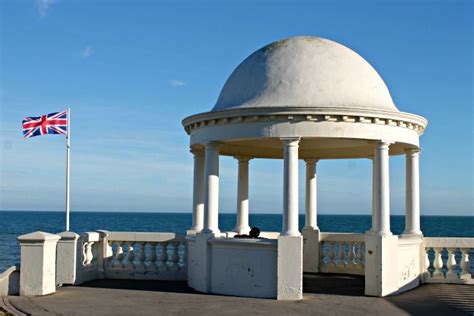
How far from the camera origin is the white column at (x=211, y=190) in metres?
17.0

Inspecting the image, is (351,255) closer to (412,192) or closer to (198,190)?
(412,192)

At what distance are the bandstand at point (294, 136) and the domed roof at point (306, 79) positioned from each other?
25mm

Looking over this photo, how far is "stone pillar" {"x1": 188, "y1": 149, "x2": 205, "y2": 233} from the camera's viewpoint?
19031 mm

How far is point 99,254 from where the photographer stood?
1928 centimetres

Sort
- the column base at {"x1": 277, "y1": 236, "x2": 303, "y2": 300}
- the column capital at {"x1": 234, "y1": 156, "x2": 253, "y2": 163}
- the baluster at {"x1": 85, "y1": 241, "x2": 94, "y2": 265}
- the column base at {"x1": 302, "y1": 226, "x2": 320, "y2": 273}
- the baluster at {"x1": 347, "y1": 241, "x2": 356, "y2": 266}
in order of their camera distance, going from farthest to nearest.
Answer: the column capital at {"x1": 234, "y1": 156, "x2": 253, "y2": 163} < the column base at {"x1": 302, "y1": 226, "x2": 320, "y2": 273} < the baluster at {"x1": 347, "y1": 241, "x2": 356, "y2": 266} < the baluster at {"x1": 85, "y1": 241, "x2": 94, "y2": 265} < the column base at {"x1": 277, "y1": 236, "x2": 303, "y2": 300}

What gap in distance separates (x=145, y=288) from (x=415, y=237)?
739cm

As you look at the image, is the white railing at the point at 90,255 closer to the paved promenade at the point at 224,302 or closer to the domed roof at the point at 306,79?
the paved promenade at the point at 224,302

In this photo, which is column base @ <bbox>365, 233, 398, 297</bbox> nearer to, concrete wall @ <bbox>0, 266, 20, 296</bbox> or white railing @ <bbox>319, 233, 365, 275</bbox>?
white railing @ <bbox>319, 233, 365, 275</bbox>

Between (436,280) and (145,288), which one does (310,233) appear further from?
(145,288)

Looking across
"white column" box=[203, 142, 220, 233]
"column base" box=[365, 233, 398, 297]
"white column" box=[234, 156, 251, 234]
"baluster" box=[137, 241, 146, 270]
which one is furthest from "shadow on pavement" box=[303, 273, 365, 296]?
"baluster" box=[137, 241, 146, 270]

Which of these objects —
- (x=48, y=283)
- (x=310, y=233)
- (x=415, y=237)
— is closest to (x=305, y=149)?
(x=310, y=233)

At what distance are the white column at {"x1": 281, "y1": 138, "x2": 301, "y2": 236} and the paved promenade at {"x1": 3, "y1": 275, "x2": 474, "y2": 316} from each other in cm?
176

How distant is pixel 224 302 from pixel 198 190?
4514 mm

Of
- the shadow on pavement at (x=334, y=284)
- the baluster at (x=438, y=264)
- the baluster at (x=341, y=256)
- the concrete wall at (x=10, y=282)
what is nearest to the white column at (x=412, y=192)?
the baluster at (x=438, y=264)
